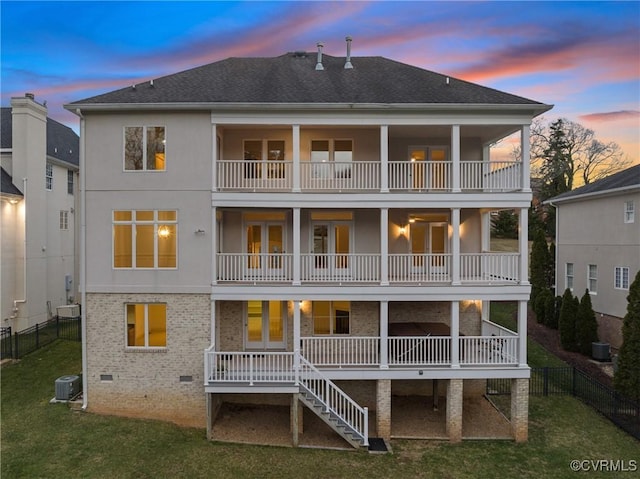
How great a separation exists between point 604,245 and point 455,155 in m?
14.5

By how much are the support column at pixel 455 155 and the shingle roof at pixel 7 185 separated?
70.0ft

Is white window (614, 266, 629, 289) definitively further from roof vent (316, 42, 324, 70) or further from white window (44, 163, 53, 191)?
white window (44, 163, 53, 191)

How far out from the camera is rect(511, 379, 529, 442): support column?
1197 centimetres

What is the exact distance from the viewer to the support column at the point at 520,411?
471 inches

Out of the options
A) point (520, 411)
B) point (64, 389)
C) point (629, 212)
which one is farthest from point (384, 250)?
point (629, 212)

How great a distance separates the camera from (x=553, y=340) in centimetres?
2181

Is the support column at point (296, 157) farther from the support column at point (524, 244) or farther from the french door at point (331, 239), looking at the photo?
the support column at point (524, 244)

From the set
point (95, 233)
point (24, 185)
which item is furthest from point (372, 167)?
point (24, 185)

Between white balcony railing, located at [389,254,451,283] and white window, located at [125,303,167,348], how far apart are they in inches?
312

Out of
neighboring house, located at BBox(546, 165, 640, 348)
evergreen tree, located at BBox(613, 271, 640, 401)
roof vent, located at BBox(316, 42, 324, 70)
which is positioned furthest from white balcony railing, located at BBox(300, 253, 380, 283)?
neighboring house, located at BBox(546, 165, 640, 348)

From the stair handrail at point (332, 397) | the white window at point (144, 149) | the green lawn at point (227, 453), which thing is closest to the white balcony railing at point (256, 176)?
the white window at point (144, 149)

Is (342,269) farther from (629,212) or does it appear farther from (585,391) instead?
(629,212)

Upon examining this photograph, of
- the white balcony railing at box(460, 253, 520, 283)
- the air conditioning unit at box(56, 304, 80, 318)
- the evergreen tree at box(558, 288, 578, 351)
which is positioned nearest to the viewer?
the white balcony railing at box(460, 253, 520, 283)

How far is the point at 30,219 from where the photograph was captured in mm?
20484
